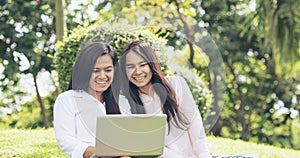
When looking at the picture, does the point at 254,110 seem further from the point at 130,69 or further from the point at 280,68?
the point at 130,69

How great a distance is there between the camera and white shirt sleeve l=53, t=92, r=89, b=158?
2.36m

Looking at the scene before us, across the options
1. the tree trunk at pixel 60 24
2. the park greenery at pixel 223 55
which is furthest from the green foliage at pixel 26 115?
the tree trunk at pixel 60 24

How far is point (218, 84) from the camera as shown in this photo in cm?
258

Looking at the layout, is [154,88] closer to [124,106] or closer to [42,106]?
[124,106]

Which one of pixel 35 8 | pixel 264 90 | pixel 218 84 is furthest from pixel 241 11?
pixel 218 84

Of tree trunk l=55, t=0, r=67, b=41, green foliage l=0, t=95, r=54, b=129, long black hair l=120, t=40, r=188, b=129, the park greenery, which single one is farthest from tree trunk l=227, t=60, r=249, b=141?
long black hair l=120, t=40, r=188, b=129

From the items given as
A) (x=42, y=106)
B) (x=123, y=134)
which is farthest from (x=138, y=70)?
(x=42, y=106)

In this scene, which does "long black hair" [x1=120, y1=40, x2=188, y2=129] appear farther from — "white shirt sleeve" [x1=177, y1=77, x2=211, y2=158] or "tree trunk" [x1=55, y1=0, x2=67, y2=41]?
"tree trunk" [x1=55, y1=0, x2=67, y2=41]

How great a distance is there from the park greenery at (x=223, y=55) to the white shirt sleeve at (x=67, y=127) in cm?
62

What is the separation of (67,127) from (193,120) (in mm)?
508

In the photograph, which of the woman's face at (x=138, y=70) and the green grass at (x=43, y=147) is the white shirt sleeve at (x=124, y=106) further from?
the green grass at (x=43, y=147)

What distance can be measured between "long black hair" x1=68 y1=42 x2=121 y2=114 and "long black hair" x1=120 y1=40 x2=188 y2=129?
0.04 m

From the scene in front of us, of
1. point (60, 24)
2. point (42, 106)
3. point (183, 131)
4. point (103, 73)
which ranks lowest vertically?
point (42, 106)

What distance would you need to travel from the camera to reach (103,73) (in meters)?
2.30
